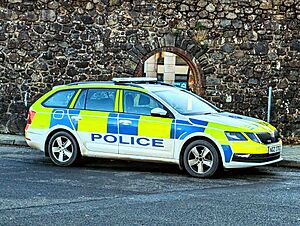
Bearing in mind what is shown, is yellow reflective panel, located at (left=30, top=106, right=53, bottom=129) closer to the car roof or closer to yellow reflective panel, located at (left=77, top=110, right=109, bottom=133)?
the car roof

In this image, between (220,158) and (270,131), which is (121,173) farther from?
(270,131)

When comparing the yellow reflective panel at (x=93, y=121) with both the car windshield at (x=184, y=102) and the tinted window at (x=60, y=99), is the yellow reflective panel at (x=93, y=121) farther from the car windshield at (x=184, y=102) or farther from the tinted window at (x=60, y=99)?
the car windshield at (x=184, y=102)

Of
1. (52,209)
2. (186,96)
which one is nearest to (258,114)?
(186,96)

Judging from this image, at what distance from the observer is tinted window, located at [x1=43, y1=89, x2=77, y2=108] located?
475 inches

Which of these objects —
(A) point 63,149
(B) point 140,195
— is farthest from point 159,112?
(B) point 140,195

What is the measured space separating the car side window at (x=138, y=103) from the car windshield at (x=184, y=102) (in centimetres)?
21

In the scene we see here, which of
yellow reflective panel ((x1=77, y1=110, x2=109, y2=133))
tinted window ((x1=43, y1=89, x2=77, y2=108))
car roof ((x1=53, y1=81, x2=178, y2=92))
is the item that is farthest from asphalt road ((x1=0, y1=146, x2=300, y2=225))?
car roof ((x1=53, y1=81, x2=178, y2=92))

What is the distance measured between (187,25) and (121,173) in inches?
244

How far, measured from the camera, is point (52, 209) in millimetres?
8016

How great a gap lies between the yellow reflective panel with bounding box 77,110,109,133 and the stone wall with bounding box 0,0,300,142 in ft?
16.0

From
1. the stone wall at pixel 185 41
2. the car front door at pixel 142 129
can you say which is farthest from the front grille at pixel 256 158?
the stone wall at pixel 185 41

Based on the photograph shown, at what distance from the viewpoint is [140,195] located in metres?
8.99

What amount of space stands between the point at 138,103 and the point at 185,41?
524cm

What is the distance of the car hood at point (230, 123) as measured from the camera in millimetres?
10637
